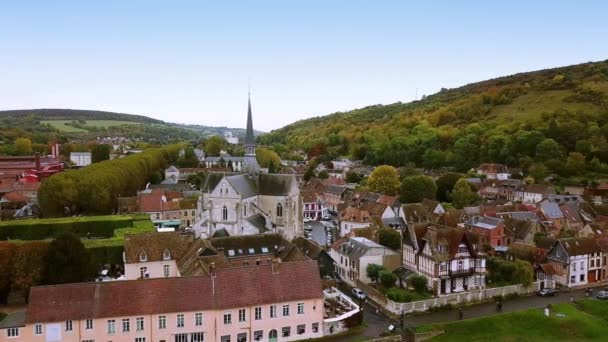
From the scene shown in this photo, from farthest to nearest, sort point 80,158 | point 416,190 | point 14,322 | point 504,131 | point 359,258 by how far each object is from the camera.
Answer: point 80,158 < point 504,131 < point 416,190 < point 359,258 < point 14,322

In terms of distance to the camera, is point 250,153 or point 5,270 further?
point 250,153

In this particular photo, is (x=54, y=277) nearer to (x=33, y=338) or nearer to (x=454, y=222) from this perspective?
(x=33, y=338)

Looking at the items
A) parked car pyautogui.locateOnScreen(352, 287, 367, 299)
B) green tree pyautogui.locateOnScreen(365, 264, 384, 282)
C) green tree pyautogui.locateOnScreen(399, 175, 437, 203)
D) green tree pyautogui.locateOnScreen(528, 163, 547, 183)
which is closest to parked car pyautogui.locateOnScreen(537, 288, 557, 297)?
green tree pyautogui.locateOnScreen(365, 264, 384, 282)

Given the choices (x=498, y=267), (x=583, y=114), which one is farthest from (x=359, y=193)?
A: (x=583, y=114)

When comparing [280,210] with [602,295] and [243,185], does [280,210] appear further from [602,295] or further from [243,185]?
[602,295]

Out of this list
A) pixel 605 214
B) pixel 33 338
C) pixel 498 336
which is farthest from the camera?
pixel 605 214

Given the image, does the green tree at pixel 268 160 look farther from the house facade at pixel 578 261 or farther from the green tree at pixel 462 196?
the house facade at pixel 578 261

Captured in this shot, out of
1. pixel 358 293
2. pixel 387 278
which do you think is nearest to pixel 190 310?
pixel 358 293
